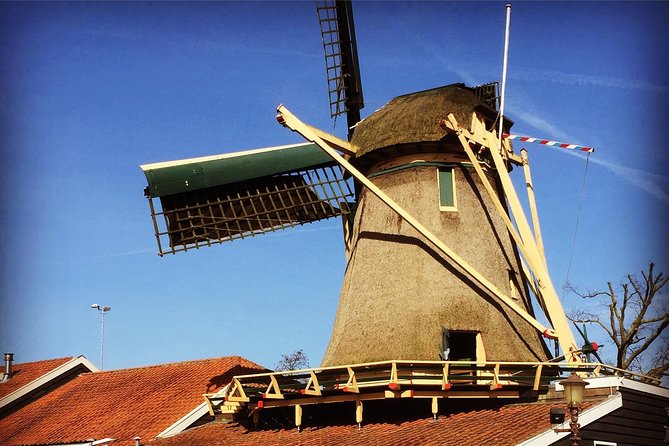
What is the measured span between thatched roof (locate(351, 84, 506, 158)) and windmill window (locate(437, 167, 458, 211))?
84 cm

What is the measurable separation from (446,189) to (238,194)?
4857 millimetres

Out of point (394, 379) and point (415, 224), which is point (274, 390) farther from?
point (415, 224)

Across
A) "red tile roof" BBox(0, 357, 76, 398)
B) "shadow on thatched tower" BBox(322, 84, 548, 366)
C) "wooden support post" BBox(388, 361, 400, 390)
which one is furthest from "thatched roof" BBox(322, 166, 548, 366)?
"red tile roof" BBox(0, 357, 76, 398)

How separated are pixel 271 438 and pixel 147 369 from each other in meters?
8.97

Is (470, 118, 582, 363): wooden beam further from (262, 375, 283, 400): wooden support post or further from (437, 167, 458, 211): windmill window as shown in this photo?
(262, 375, 283, 400): wooden support post

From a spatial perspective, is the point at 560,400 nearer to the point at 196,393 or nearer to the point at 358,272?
the point at 358,272

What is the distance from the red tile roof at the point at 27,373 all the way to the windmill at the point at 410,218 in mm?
10391

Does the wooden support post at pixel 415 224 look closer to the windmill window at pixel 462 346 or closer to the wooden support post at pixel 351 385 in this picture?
the windmill window at pixel 462 346

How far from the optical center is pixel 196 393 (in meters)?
21.9

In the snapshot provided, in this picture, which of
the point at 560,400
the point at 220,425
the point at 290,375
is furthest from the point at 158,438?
the point at 560,400

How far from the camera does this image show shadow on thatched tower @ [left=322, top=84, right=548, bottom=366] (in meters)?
16.6

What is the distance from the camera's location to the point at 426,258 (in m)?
17.3

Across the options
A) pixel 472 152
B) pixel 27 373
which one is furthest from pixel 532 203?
pixel 27 373

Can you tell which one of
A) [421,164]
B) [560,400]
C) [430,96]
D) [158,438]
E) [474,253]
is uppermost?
[430,96]
